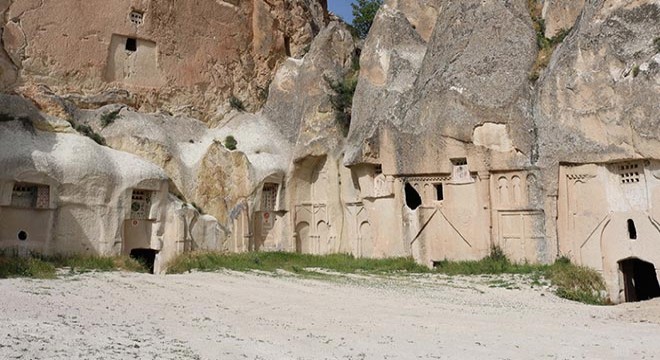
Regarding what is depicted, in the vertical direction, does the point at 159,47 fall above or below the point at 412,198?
above

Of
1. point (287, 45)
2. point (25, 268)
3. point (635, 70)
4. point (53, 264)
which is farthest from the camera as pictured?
point (287, 45)

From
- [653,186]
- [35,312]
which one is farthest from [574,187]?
[35,312]

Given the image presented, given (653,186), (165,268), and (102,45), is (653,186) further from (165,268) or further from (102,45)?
(102,45)

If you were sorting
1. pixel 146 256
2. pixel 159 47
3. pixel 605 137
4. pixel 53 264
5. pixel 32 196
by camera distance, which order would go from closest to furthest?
pixel 605 137 → pixel 53 264 → pixel 32 196 → pixel 146 256 → pixel 159 47

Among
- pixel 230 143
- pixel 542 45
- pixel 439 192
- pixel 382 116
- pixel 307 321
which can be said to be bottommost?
pixel 307 321

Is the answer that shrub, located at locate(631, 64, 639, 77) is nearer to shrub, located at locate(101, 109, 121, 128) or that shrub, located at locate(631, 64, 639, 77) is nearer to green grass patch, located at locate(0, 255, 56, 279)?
green grass patch, located at locate(0, 255, 56, 279)

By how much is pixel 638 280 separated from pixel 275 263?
11.5 m

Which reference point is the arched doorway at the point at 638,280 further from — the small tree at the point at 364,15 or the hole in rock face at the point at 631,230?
the small tree at the point at 364,15

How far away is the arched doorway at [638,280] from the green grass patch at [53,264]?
1473 centimetres

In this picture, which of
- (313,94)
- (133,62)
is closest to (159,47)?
(133,62)

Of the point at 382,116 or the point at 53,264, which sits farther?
the point at 382,116

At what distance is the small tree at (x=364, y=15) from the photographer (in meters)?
35.8

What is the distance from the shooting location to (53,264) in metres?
18.8

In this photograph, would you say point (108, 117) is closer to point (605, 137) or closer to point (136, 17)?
point (136, 17)
